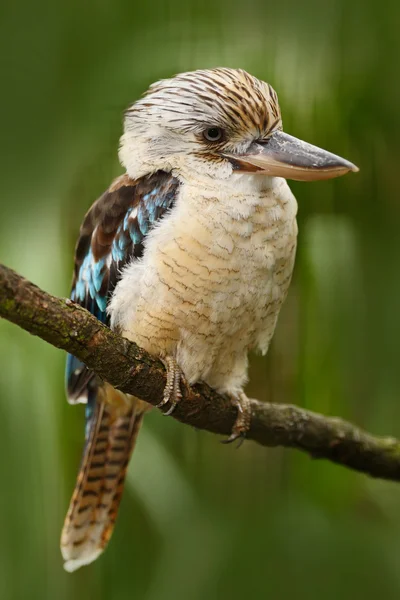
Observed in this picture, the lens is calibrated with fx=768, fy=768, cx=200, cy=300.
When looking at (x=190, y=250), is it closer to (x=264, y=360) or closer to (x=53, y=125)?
(x=264, y=360)

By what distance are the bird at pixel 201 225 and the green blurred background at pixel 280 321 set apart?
0.42m

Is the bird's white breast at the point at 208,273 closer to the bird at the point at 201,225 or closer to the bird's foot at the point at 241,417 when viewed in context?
the bird at the point at 201,225

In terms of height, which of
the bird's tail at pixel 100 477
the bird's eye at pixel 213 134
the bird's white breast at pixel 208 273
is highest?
the bird's eye at pixel 213 134

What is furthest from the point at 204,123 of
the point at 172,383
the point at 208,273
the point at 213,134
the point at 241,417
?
the point at 241,417

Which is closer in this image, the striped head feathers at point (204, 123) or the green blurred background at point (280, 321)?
the striped head feathers at point (204, 123)

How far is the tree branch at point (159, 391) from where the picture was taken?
106 cm

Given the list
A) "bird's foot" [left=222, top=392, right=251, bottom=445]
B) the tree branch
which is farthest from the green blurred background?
"bird's foot" [left=222, top=392, right=251, bottom=445]

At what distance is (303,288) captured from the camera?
2.10 m

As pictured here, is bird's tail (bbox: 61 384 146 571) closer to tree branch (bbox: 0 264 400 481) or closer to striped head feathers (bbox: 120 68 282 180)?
tree branch (bbox: 0 264 400 481)

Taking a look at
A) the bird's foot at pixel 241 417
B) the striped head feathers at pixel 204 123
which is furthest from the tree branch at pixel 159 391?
the striped head feathers at pixel 204 123

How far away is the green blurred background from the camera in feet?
6.73

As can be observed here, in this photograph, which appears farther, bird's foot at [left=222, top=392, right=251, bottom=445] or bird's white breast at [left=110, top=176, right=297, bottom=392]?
bird's foot at [left=222, top=392, right=251, bottom=445]

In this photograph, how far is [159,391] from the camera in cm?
147

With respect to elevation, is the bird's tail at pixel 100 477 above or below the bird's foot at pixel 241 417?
below
